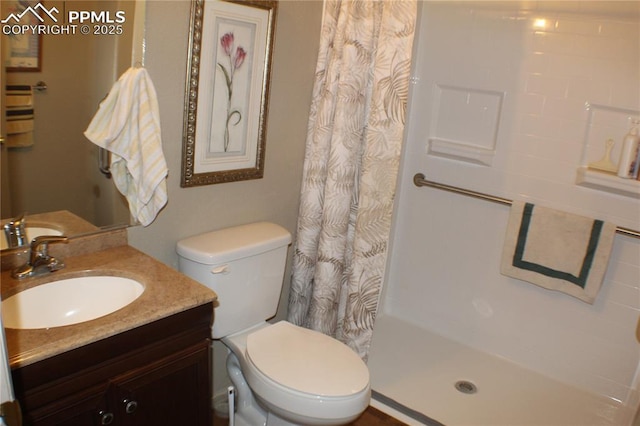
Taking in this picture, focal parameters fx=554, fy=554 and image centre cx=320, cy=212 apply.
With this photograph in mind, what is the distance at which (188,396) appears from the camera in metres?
1.68

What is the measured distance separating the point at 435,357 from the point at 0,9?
2306mm

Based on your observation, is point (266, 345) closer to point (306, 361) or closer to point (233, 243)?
point (306, 361)

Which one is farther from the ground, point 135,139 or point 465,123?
point 465,123

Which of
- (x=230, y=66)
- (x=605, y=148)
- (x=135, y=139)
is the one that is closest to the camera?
(x=135, y=139)

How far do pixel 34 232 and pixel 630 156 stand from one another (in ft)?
7.19

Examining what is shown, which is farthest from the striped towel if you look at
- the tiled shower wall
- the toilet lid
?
the tiled shower wall

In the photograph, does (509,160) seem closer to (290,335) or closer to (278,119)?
(278,119)

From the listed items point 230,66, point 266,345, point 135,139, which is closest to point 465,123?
point 230,66

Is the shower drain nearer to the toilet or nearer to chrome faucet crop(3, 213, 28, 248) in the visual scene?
the toilet

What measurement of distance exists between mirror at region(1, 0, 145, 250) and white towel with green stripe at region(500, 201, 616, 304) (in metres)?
1.76

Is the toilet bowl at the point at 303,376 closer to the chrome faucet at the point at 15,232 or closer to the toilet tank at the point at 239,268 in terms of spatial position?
the toilet tank at the point at 239,268

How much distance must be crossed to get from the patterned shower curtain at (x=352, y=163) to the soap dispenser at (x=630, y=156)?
0.91 m

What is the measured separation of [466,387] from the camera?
8.36 feet

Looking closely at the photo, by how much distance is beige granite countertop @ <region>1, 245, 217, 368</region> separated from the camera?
1.28 m
